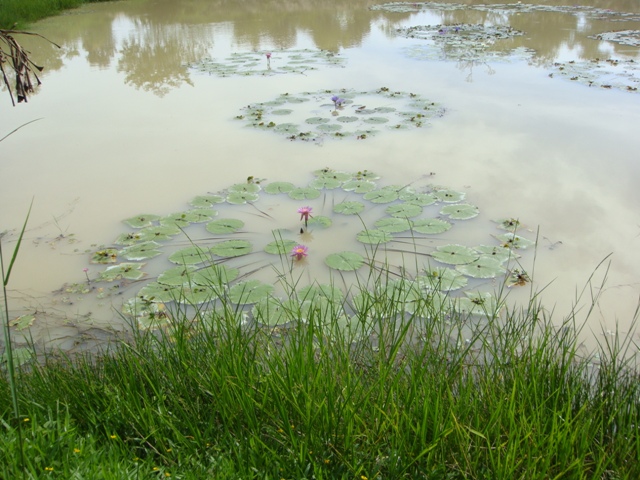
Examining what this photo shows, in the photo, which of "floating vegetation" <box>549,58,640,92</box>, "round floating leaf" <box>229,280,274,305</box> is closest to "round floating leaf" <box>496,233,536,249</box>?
Result: "round floating leaf" <box>229,280,274,305</box>

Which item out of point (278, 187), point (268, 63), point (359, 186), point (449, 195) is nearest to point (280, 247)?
point (278, 187)

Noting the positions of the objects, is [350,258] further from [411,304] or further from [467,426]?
[467,426]

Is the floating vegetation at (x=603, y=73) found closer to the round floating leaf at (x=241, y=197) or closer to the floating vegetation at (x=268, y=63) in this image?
the floating vegetation at (x=268, y=63)

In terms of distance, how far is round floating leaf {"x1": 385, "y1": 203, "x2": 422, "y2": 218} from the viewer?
10.2ft

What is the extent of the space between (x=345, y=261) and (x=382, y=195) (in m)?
0.77

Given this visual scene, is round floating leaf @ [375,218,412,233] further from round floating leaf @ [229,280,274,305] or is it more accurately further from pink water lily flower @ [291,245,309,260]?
round floating leaf @ [229,280,274,305]

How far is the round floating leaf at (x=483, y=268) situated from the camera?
8.41 ft

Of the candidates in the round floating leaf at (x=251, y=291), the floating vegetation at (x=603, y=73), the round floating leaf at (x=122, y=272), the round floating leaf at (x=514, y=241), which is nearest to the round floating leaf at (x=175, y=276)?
the round floating leaf at (x=122, y=272)

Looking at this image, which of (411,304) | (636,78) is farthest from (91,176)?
(636,78)

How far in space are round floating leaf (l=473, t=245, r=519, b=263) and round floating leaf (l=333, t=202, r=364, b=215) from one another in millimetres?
721

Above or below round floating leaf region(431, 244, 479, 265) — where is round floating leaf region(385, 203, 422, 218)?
above

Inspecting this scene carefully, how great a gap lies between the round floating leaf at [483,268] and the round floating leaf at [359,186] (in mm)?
977

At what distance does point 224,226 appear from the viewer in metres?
3.05

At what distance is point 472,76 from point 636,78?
66.0 inches
